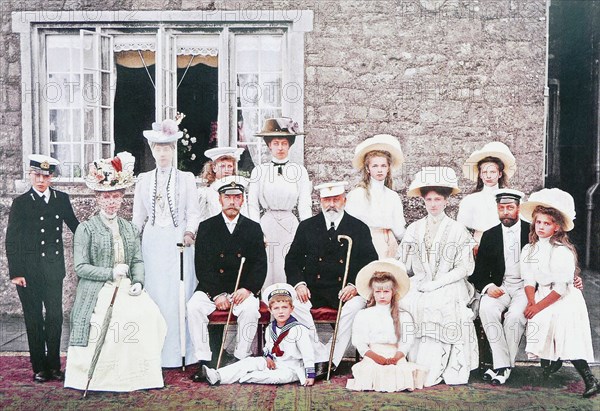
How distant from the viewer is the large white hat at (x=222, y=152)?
564cm

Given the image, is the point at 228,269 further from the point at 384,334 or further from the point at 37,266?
the point at 37,266

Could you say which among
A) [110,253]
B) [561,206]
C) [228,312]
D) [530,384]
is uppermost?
[561,206]

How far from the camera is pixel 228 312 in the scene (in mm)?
5262

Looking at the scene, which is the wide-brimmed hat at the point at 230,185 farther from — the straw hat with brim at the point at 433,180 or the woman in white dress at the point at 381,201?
the straw hat with brim at the point at 433,180

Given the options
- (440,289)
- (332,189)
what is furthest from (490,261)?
(332,189)

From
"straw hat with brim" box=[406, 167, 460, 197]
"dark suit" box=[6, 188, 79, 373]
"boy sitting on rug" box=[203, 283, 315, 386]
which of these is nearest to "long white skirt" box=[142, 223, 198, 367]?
"boy sitting on rug" box=[203, 283, 315, 386]

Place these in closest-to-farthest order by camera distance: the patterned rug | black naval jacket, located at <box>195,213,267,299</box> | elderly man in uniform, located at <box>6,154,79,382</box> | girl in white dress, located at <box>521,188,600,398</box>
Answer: the patterned rug, girl in white dress, located at <box>521,188,600,398</box>, elderly man in uniform, located at <box>6,154,79,382</box>, black naval jacket, located at <box>195,213,267,299</box>

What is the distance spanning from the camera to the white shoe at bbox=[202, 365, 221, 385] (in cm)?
509

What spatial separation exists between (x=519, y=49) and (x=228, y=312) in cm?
284

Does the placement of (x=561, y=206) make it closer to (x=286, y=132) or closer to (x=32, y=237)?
(x=286, y=132)

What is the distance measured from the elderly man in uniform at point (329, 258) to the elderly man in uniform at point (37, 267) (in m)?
1.67

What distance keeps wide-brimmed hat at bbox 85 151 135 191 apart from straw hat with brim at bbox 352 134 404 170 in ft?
5.47

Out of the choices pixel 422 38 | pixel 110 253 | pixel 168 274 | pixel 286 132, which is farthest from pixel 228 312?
pixel 422 38

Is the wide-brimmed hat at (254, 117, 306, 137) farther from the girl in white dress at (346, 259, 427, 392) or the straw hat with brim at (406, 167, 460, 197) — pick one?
the girl in white dress at (346, 259, 427, 392)
